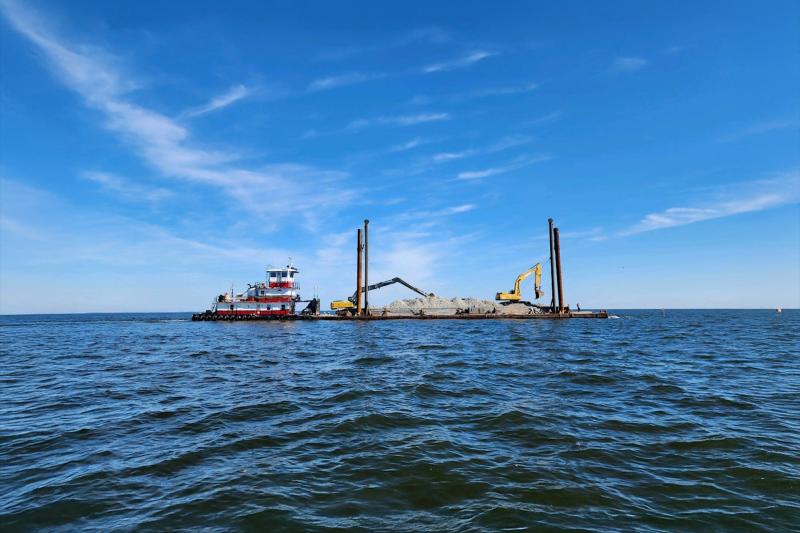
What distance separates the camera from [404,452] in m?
7.59

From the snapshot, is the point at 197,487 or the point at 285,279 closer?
the point at 197,487

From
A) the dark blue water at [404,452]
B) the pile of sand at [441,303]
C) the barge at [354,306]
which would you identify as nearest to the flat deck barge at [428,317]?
the barge at [354,306]

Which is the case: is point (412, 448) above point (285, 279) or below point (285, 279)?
below

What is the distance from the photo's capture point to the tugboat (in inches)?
2562

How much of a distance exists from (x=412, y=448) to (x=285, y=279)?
6092cm

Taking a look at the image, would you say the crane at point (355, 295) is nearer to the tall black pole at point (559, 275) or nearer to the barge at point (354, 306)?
the barge at point (354, 306)

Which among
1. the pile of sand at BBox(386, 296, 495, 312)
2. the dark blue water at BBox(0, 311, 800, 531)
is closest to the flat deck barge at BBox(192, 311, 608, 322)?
the pile of sand at BBox(386, 296, 495, 312)

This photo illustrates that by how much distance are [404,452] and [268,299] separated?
61.4 metres

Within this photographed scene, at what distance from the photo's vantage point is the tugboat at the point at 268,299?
65062 mm

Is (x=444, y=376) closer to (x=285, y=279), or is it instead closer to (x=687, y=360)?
(x=687, y=360)

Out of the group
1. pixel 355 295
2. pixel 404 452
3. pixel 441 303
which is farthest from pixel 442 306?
pixel 404 452

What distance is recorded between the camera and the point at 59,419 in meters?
10.2

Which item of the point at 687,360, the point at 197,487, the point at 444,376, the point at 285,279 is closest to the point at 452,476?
the point at 197,487

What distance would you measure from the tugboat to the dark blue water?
164 ft
